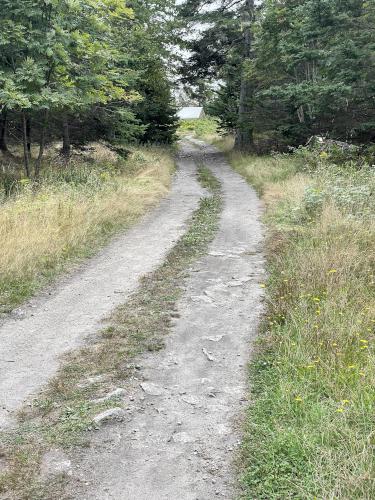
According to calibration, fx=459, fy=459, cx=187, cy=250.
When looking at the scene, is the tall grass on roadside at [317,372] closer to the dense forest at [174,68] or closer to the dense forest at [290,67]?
the dense forest at [174,68]

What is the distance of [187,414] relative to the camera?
12.0ft

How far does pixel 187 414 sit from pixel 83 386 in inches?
39.9

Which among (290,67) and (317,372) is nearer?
(317,372)

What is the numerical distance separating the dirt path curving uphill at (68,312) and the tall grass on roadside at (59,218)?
15.8 inches

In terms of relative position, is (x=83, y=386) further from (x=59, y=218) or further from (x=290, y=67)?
(x=290, y=67)

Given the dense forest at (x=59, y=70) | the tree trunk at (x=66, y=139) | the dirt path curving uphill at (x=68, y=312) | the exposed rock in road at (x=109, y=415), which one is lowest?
the exposed rock in road at (x=109, y=415)

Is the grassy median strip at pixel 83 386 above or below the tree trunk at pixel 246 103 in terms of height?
below

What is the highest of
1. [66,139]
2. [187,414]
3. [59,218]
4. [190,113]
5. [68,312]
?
[190,113]

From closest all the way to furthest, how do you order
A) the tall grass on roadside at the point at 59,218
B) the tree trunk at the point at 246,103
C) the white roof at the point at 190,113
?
the tall grass on roadside at the point at 59,218 < the tree trunk at the point at 246,103 < the white roof at the point at 190,113

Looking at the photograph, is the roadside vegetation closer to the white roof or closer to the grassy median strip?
the grassy median strip

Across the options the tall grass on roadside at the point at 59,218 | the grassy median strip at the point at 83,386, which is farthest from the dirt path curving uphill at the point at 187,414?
the tall grass on roadside at the point at 59,218

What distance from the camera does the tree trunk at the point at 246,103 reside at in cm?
2188

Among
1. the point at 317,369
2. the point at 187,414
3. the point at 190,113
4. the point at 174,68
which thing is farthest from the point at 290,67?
the point at 190,113

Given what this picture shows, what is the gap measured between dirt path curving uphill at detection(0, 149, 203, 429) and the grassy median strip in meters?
0.18
